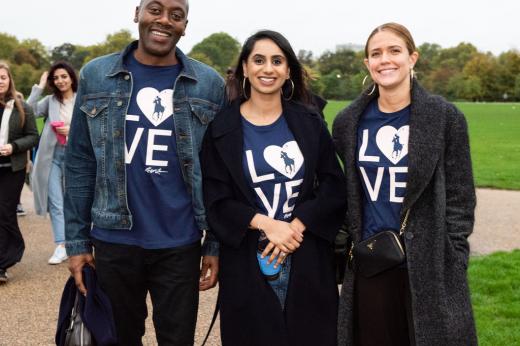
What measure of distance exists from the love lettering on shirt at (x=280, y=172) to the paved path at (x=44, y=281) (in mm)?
1808

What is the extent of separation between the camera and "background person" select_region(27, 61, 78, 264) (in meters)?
6.38

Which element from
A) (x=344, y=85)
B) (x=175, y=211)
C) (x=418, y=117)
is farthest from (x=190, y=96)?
(x=344, y=85)

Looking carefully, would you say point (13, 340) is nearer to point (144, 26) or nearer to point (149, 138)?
point (149, 138)

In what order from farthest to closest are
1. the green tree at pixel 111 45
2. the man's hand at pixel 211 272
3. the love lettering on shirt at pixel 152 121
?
the green tree at pixel 111 45 → the man's hand at pixel 211 272 → the love lettering on shirt at pixel 152 121

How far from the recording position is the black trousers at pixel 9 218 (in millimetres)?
5781

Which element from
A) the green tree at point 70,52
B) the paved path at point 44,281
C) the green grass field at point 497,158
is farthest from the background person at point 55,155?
the green tree at point 70,52

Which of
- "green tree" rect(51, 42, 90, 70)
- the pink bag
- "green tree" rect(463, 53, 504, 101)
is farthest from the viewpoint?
"green tree" rect(51, 42, 90, 70)

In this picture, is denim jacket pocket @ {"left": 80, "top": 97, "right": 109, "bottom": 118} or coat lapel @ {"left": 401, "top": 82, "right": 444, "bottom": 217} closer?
coat lapel @ {"left": 401, "top": 82, "right": 444, "bottom": 217}

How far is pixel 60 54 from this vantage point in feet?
320

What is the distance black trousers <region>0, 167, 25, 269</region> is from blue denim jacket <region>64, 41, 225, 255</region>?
10.5ft

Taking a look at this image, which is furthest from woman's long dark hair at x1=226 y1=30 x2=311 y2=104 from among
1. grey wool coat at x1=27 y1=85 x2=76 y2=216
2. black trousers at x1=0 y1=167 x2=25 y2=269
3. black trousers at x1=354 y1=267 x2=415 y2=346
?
grey wool coat at x1=27 y1=85 x2=76 y2=216

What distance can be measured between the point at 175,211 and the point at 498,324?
3.02 meters

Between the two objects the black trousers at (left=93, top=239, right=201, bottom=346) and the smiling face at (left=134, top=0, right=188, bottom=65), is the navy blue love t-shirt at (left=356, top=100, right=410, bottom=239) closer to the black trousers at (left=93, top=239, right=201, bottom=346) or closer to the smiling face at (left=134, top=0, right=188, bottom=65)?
the black trousers at (left=93, top=239, right=201, bottom=346)

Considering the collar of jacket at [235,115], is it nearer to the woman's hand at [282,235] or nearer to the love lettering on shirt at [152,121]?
the love lettering on shirt at [152,121]
